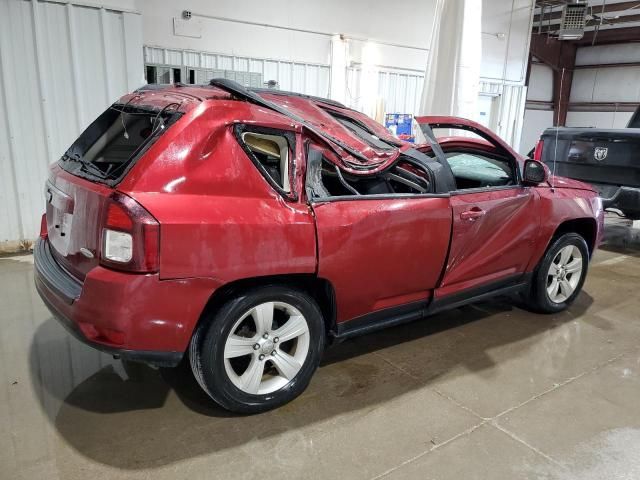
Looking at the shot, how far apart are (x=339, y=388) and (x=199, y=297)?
1.10m

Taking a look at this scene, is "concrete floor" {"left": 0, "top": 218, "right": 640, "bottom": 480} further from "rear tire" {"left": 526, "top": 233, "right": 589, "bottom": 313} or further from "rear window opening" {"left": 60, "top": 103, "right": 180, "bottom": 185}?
"rear window opening" {"left": 60, "top": 103, "right": 180, "bottom": 185}

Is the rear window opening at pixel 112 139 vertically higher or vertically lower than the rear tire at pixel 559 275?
higher

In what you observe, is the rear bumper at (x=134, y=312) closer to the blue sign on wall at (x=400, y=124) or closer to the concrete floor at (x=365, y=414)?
the concrete floor at (x=365, y=414)

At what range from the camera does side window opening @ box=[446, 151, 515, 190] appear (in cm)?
374

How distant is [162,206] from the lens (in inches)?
83.8

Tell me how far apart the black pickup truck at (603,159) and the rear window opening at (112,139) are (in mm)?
5313

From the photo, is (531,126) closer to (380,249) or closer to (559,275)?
(559,275)

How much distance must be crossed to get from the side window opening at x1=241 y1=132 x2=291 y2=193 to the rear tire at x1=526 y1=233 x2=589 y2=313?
2.39m

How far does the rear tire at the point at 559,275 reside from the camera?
3.90m

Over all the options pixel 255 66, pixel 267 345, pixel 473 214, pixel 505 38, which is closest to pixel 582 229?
pixel 473 214

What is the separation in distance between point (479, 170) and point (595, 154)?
315cm

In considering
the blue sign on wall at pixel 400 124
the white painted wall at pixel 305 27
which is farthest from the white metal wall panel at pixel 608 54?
the blue sign on wall at pixel 400 124

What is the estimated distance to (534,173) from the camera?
3.55 m

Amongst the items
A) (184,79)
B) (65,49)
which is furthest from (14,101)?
(184,79)
